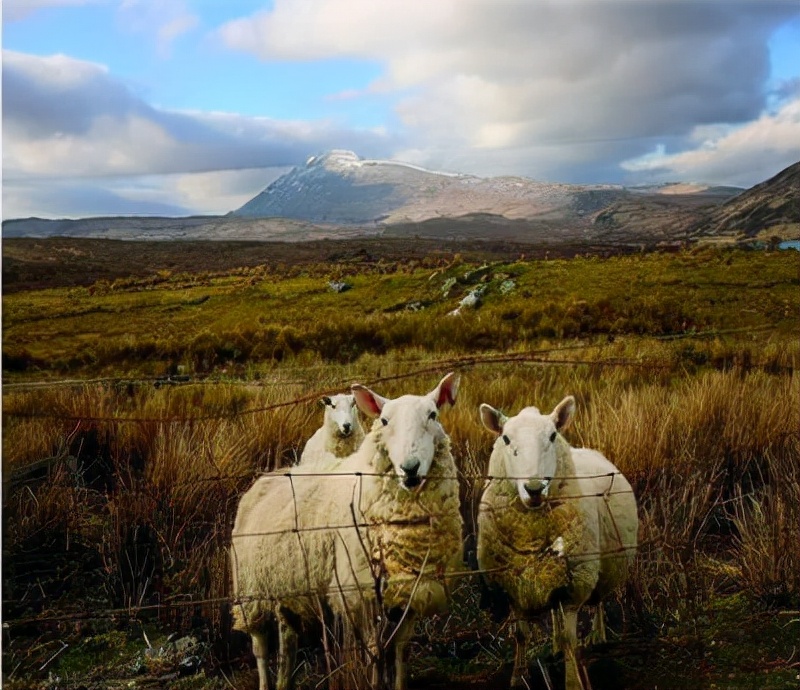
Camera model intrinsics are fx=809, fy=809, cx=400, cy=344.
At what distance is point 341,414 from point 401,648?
1581 mm

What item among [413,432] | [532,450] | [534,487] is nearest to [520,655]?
[534,487]

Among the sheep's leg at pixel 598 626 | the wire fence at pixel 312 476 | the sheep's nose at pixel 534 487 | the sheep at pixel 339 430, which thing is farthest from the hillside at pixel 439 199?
the sheep's leg at pixel 598 626

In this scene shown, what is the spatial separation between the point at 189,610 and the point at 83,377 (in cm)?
173

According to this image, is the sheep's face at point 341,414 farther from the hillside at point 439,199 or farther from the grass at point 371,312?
the hillside at point 439,199

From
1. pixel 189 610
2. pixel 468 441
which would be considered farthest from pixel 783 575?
pixel 189 610

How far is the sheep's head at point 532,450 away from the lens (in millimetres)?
3701

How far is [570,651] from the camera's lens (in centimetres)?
398

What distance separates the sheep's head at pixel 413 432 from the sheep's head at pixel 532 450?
33 centimetres

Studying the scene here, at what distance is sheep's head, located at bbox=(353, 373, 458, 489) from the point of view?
356 cm

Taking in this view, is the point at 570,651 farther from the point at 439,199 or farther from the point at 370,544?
the point at 439,199

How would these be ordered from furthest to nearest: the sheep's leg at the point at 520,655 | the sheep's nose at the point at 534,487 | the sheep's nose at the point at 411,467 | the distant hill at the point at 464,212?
the distant hill at the point at 464,212 → the sheep's leg at the point at 520,655 → the sheep's nose at the point at 534,487 → the sheep's nose at the point at 411,467

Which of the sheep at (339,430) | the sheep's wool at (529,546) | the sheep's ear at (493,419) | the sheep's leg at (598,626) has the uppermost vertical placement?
the sheep's ear at (493,419)

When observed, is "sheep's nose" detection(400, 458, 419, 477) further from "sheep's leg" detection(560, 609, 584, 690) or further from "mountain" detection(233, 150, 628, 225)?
"mountain" detection(233, 150, 628, 225)

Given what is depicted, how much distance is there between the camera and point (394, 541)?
12.5 feet
